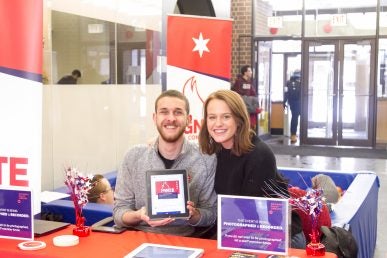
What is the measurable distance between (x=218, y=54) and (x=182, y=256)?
10.6 feet

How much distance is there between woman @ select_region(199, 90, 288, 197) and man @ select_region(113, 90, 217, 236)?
9cm

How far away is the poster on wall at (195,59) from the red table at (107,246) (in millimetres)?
2383

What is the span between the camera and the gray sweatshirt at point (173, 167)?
2783mm

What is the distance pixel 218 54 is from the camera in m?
5.16

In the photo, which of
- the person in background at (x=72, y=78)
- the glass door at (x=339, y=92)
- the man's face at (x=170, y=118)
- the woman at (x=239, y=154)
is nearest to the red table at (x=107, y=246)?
the woman at (x=239, y=154)

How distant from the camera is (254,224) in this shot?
2.22m

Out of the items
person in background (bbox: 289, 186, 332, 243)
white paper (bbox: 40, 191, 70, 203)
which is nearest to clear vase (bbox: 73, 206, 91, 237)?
person in background (bbox: 289, 186, 332, 243)

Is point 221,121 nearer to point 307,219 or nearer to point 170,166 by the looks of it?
point 170,166

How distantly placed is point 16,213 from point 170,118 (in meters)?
0.89

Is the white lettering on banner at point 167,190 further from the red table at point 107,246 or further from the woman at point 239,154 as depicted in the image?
the woman at point 239,154

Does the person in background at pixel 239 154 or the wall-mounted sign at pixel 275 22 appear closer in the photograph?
the person in background at pixel 239 154

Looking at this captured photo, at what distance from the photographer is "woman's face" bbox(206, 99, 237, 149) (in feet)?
8.89

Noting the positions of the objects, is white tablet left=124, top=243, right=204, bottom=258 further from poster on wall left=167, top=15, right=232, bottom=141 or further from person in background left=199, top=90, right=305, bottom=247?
poster on wall left=167, top=15, right=232, bottom=141

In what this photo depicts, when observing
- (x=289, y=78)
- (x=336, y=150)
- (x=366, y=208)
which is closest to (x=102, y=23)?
(x=366, y=208)
